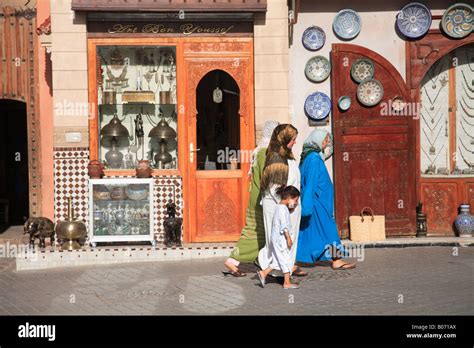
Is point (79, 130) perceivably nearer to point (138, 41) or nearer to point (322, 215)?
point (138, 41)

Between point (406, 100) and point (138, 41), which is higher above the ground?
point (138, 41)

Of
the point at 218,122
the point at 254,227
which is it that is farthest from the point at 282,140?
the point at 218,122

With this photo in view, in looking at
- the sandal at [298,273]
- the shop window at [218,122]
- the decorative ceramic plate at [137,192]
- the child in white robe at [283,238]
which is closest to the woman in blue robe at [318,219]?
the sandal at [298,273]

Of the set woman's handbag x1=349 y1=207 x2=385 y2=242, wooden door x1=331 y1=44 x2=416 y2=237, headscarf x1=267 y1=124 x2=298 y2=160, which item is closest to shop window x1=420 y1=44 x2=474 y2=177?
wooden door x1=331 y1=44 x2=416 y2=237

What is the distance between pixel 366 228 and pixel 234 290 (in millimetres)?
3846

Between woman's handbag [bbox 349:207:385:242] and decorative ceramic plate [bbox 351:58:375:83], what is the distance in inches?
80.3

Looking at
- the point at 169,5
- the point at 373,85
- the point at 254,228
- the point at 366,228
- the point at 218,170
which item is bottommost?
the point at 366,228

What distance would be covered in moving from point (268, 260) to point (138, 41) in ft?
14.6

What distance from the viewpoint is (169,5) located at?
1121cm

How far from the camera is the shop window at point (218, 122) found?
468 inches

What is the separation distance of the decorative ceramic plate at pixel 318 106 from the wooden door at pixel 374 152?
12 centimetres

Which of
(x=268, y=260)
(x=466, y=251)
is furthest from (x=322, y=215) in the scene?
(x=466, y=251)

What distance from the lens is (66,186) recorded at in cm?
1130

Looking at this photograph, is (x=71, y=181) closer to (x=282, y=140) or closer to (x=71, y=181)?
(x=71, y=181)
